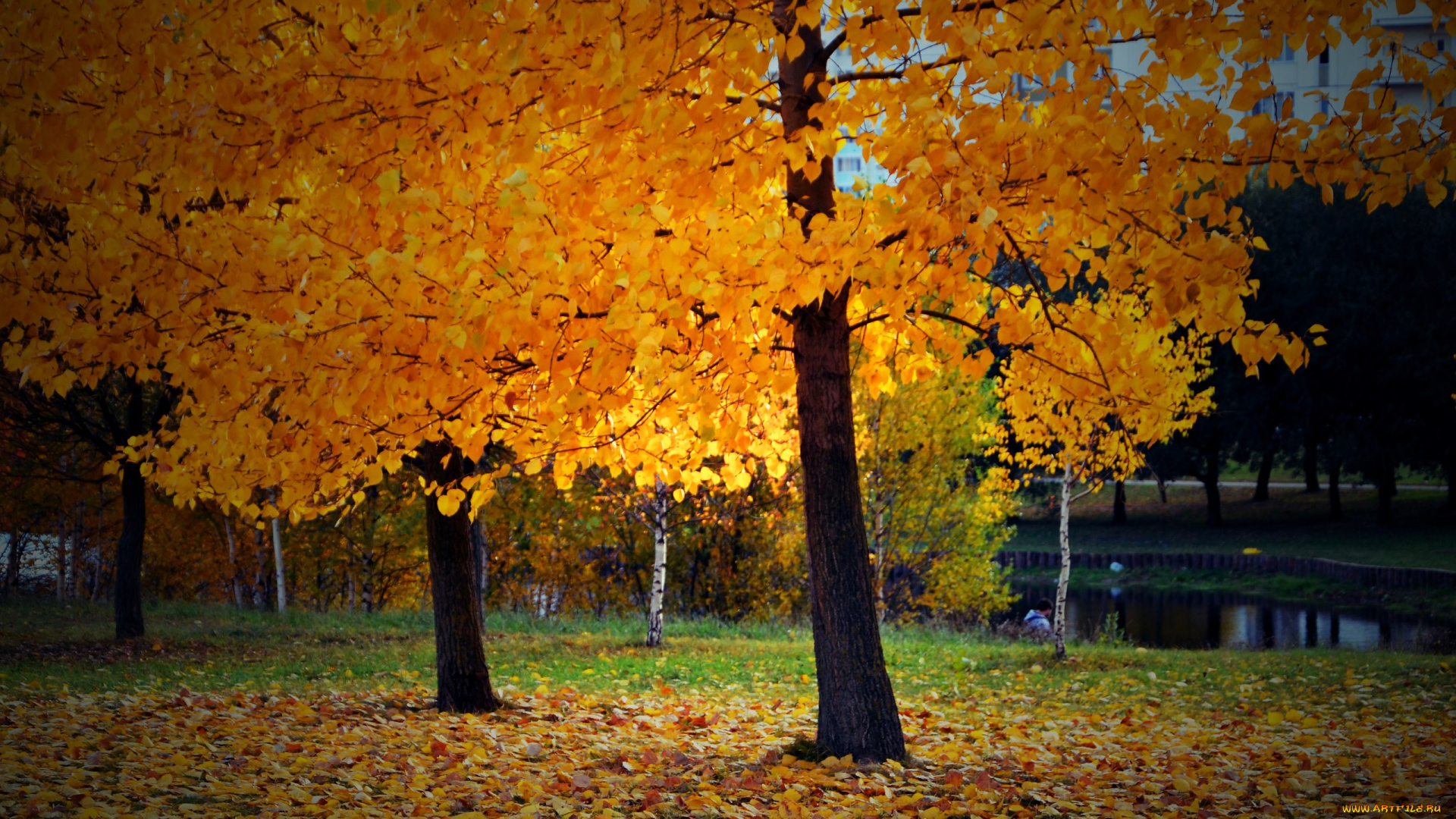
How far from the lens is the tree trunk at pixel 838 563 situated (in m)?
5.57

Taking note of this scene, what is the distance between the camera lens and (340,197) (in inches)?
165

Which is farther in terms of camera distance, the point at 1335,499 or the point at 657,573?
the point at 1335,499

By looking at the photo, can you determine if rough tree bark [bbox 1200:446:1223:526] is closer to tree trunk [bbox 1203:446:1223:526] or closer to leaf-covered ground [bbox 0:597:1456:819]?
tree trunk [bbox 1203:446:1223:526]

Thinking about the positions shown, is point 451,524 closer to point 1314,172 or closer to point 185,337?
point 185,337

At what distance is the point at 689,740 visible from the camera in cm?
650

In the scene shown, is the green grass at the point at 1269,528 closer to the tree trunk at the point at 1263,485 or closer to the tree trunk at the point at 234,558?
the tree trunk at the point at 1263,485

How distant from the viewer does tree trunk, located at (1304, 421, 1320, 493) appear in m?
34.3

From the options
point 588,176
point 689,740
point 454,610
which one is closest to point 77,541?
point 454,610

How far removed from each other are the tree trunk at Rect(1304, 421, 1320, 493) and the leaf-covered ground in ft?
85.3

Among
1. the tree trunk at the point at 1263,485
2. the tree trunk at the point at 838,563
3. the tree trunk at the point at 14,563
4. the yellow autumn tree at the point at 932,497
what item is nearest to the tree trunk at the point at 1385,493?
the tree trunk at the point at 1263,485

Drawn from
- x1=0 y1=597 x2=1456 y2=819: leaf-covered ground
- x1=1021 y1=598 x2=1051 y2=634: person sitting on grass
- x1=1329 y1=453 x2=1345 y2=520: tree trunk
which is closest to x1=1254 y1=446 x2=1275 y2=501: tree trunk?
x1=1329 y1=453 x2=1345 y2=520: tree trunk

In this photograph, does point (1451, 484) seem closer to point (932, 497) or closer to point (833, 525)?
point (932, 497)

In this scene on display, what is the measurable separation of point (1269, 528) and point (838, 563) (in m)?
37.5

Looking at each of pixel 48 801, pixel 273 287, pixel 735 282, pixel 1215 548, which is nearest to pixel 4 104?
pixel 273 287
